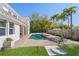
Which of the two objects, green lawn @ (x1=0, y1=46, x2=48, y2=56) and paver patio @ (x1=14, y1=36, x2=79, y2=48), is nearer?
green lawn @ (x1=0, y1=46, x2=48, y2=56)

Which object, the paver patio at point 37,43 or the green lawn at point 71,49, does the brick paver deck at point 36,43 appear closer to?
the paver patio at point 37,43

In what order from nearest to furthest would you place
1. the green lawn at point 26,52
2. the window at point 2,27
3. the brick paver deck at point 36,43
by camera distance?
the green lawn at point 26,52 < the window at point 2,27 < the brick paver deck at point 36,43

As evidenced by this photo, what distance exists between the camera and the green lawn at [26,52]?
9859 millimetres

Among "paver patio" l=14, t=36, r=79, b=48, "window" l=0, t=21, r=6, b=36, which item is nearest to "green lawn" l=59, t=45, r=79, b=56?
"paver patio" l=14, t=36, r=79, b=48

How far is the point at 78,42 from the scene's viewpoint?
10.7 meters

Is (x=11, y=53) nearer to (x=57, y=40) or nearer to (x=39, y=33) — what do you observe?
(x=39, y=33)

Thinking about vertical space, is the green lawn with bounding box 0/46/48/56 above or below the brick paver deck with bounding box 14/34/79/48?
below

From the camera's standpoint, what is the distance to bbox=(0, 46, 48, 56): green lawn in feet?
32.3

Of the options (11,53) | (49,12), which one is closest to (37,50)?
(11,53)

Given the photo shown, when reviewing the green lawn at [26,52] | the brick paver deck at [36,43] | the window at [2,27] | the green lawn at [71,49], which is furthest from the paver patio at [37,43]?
the window at [2,27]

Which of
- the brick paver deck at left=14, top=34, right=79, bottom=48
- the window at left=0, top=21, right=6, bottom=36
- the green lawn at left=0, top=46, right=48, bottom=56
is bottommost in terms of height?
the green lawn at left=0, top=46, right=48, bottom=56

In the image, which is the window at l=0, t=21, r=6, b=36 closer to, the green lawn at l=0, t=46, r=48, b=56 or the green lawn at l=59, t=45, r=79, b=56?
the green lawn at l=0, t=46, r=48, b=56

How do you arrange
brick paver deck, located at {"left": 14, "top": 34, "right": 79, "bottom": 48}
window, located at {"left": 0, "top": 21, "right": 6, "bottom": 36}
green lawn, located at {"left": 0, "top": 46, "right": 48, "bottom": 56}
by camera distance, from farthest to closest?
brick paver deck, located at {"left": 14, "top": 34, "right": 79, "bottom": 48} < window, located at {"left": 0, "top": 21, "right": 6, "bottom": 36} < green lawn, located at {"left": 0, "top": 46, "right": 48, "bottom": 56}

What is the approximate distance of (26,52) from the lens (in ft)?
32.8
